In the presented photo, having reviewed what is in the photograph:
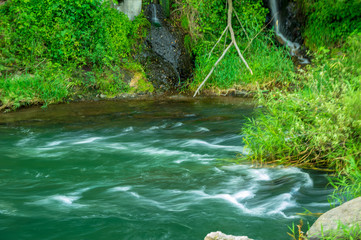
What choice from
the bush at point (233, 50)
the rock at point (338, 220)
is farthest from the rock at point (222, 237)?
the bush at point (233, 50)

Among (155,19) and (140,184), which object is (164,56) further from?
(140,184)

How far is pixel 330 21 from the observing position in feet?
36.9

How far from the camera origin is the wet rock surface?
1106cm

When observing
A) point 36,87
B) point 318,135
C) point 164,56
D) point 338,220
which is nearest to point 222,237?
point 338,220

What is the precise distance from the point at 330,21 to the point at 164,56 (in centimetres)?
443

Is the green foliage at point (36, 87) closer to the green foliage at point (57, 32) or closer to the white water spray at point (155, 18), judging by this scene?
the green foliage at point (57, 32)

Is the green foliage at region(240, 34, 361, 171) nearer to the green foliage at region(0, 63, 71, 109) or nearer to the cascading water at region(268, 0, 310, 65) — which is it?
the green foliage at region(0, 63, 71, 109)

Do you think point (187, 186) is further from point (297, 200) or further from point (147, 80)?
point (147, 80)

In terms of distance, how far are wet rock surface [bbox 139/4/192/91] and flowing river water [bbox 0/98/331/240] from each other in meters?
3.36

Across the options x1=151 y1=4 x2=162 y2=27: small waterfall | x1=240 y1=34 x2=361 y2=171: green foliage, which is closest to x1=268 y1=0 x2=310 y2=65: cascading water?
x1=151 y1=4 x2=162 y2=27: small waterfall

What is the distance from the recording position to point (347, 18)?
1090 centimetres

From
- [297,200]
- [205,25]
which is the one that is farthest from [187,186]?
[205,25]

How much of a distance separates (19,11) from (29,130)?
360 cm

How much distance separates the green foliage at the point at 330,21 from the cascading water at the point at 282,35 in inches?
14.3
